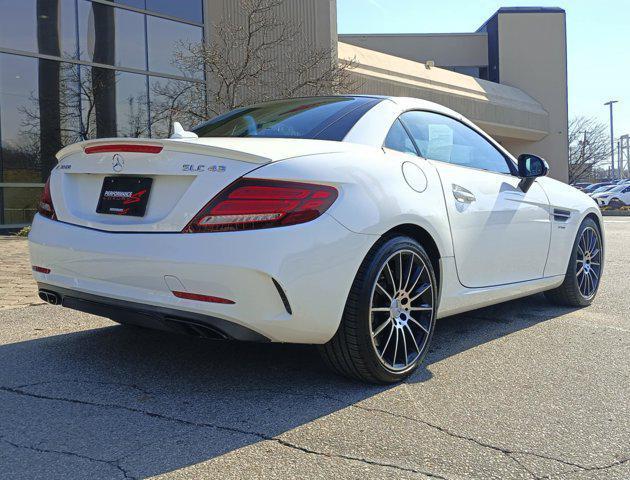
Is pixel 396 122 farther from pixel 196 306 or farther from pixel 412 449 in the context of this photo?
pixel 412 449

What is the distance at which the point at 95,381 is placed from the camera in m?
3.32

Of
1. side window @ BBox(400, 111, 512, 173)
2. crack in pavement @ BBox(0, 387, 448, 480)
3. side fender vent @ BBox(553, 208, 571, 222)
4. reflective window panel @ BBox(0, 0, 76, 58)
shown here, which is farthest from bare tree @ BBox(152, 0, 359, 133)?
crack in pavement @ BBox(0, 387, 448, 480)

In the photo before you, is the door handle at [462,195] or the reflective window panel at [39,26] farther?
the reflective window panel at [39,26]

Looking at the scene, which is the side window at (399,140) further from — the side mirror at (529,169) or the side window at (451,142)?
the side mirror at (529,169)

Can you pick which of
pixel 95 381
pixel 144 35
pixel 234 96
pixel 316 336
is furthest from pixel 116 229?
pixel 144 35

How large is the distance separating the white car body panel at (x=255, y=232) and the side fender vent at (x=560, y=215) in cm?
140

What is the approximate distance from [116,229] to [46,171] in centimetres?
1333

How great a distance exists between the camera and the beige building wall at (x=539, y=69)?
3822 cm

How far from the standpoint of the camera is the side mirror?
4652 mm

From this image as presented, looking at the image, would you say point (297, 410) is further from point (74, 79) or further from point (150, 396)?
point (74, 79)

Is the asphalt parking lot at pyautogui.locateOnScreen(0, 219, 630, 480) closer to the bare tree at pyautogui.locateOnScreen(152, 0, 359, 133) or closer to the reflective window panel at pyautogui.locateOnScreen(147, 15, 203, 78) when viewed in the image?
the bare tree at pyautogui.locateOnScreen(152, 0, 359, 133)

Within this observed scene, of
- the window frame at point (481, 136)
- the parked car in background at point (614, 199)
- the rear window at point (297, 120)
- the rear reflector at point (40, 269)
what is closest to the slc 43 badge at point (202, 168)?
the rear window at point (297, 120)

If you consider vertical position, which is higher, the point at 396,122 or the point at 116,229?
the point at 396,122

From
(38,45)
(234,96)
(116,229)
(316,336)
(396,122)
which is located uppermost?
(38,45)
